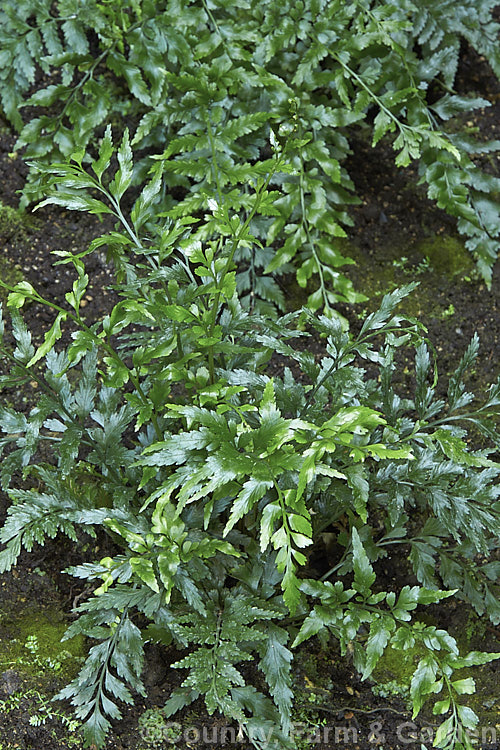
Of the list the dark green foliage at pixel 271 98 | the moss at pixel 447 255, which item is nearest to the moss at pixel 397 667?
→ the dark green foliage at pixel 271 98

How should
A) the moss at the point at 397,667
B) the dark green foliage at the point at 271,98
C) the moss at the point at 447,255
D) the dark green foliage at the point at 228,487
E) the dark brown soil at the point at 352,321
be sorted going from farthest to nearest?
1. the moss at the point at 447,255
2. the dark green foliage at the point at 271,98
3. the moss at the point at 397,667
4. the dark brown soil at the point at 352,321
5. the dark green foliage at the point at 228,487

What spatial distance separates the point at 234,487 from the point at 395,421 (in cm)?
58

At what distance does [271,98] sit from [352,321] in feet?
3.19

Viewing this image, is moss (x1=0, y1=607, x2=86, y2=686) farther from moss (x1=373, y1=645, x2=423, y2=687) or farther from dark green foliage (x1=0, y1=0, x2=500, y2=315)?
dark green foliage (x1=0, y1=0, x2=500, y2=315)

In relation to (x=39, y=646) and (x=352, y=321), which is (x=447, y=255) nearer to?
(x=352, y=321)

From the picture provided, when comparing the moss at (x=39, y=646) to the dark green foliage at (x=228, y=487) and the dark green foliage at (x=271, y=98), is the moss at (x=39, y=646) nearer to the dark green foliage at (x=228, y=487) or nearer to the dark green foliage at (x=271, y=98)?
the dark green foliage at (x=228, y=487)

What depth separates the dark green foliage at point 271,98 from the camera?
3.09 metres

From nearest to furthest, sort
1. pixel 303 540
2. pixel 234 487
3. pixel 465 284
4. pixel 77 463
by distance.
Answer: pixel 303 540 < pixel 234 487 < pixel 77 463 < pixel 465 284

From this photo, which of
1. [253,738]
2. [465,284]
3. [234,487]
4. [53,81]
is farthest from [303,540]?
[53,81]

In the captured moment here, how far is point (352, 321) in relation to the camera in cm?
339

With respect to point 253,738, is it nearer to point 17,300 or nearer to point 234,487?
point 234,487

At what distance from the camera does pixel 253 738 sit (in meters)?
2.17

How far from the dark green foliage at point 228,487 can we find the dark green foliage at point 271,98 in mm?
743

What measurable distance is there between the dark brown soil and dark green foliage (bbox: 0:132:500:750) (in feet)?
0.46
